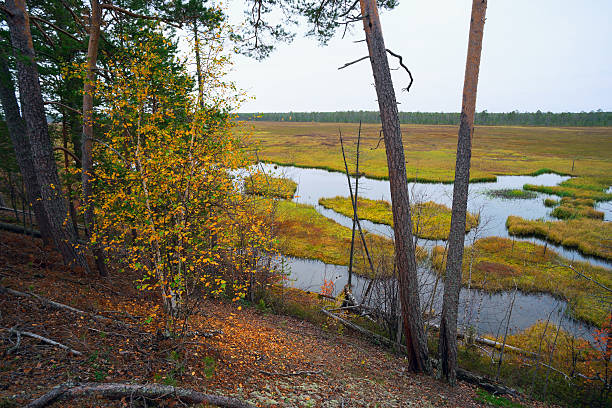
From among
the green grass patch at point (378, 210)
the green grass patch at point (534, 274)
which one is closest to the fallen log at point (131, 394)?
the green grass patch at point (534, 274)

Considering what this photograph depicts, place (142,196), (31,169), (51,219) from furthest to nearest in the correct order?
(31,169) → (51,219) → (142,196)

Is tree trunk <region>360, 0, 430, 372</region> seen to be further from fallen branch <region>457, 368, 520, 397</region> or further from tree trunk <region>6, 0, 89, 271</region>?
tree trunk <region>6, 0, 89, 271</region>

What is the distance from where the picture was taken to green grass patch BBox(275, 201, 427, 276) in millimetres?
17734

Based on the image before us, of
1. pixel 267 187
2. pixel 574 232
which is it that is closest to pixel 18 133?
pixel 267 187

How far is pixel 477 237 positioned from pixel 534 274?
3.63m

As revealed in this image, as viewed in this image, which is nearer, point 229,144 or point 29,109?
point 229,144

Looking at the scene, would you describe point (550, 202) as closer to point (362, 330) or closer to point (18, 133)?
point (362, 330)

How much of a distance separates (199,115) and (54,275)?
4901 mm

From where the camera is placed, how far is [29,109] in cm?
673

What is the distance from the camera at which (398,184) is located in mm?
6457

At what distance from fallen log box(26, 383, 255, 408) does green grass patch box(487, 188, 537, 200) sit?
32.8 metres

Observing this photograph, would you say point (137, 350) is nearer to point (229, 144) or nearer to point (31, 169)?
point (229, 144)

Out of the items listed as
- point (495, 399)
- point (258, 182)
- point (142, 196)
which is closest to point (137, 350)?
point (142, 196)

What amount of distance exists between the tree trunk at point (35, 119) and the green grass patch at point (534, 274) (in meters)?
12.2
